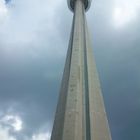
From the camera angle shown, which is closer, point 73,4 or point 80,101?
point 80,101

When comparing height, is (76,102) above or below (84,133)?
above

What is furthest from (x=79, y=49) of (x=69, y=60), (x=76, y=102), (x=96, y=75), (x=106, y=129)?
(x=106, y=129)

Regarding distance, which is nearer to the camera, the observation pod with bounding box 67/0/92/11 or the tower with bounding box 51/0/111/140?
the tower with bounding box 51/0/111/140

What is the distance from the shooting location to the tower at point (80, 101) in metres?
35.6

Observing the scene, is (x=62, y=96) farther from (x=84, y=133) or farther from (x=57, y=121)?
(x=84, y=133)

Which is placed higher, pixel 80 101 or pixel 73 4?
pixel 73 4

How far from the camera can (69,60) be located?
48.9 meters

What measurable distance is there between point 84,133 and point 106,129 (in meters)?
3.41

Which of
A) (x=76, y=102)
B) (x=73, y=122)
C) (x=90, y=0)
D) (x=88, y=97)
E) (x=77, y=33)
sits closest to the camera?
(x=73, y=122)

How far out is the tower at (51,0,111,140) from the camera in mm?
35594

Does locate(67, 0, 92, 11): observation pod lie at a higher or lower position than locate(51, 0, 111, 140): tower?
higher

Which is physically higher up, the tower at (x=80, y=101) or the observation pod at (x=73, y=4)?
the observation pod at (x=73, y=4)

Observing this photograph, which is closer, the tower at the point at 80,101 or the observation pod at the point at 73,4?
the tower at the point at 80,101

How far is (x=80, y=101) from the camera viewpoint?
3959 centimetres
